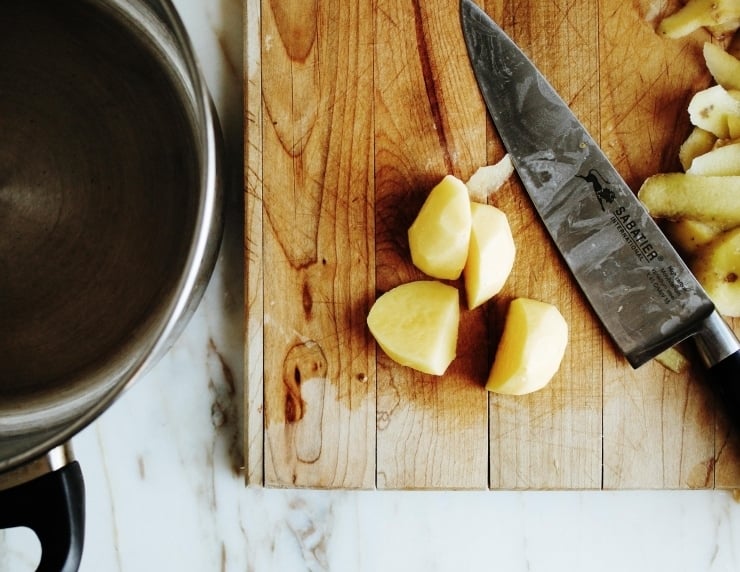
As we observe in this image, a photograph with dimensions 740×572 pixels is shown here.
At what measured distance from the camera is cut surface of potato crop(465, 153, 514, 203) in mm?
1037

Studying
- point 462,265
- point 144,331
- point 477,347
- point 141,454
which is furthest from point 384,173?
point 141,454

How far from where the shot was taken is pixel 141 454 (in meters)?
1.13

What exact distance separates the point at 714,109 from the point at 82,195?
3.18 feet

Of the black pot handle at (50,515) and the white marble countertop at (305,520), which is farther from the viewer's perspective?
the white marble countertop at (305,520)

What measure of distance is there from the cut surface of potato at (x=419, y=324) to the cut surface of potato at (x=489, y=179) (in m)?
0.15

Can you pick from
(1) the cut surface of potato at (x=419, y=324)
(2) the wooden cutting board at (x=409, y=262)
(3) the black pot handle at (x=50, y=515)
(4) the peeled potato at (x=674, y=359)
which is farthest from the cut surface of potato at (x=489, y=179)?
(3) the black pot handle at (x=50, y=515)

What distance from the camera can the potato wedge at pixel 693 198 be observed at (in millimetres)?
991

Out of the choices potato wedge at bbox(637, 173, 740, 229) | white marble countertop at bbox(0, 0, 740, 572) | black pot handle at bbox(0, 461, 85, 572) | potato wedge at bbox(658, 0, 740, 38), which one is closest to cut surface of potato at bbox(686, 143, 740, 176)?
potato wedge at bbox(637, 173, 740, 229)

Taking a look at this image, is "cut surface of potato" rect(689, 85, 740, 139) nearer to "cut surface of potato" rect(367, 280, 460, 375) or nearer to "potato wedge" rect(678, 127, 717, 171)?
"potato wedge" rect(678, 127, 717, 171)

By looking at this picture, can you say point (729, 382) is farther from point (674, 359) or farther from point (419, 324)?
point (419, 324)

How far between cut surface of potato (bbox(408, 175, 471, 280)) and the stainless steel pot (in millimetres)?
329

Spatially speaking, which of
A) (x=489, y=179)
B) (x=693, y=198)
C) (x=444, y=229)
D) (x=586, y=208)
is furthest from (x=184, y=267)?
(x=693, y=198)

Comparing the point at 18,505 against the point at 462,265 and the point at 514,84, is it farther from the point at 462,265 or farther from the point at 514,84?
the point at 514,84

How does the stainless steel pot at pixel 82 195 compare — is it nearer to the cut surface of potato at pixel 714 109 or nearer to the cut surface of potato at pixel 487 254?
the cut surface of potato at pixel 487 254
